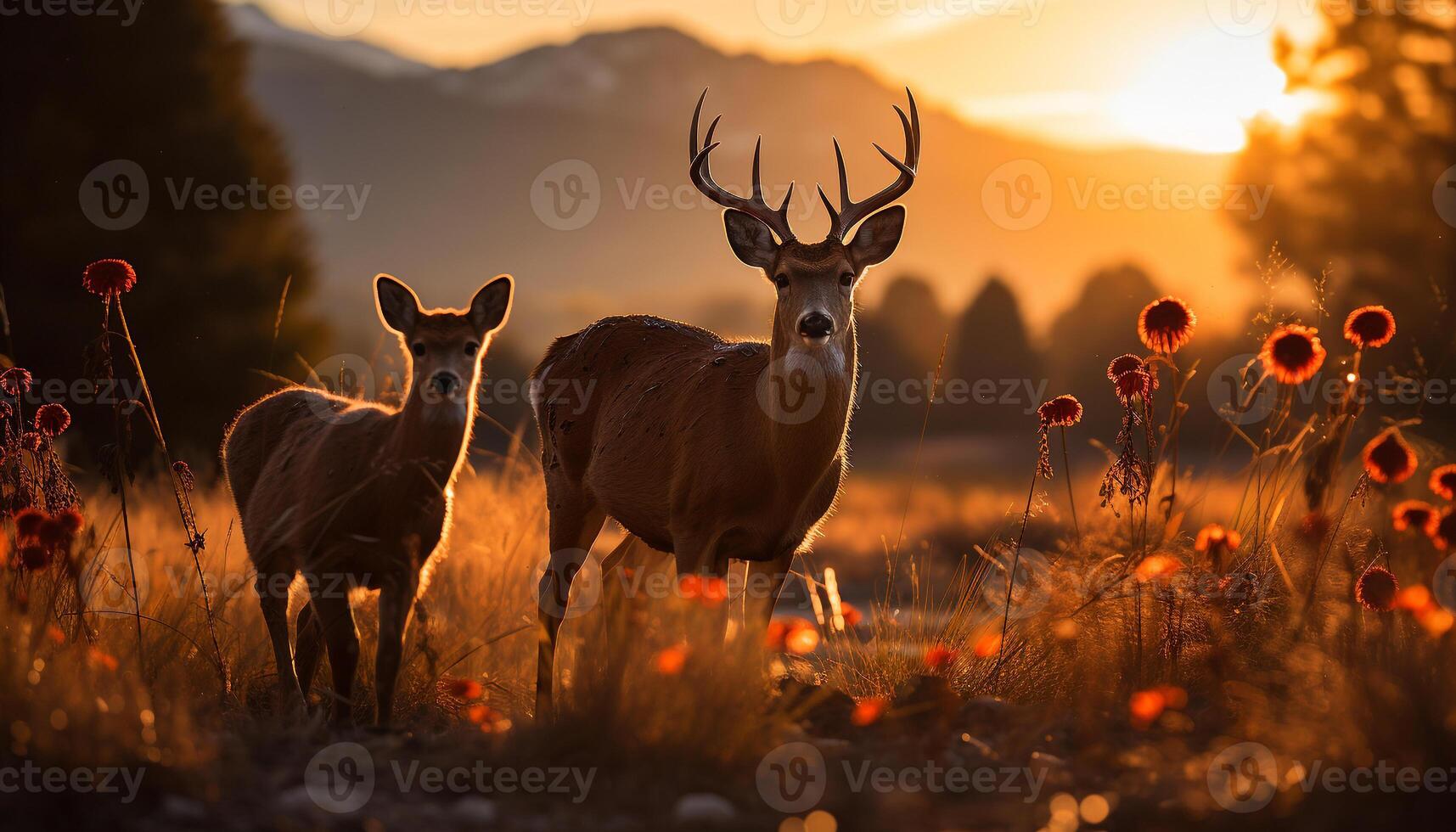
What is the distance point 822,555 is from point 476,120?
6391 inches

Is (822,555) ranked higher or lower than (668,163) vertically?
lower

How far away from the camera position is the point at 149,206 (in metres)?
17.0

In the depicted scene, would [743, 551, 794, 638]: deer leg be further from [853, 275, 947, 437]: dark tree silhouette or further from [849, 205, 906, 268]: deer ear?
[853, 275, 947, 437]: dark tree silhouette

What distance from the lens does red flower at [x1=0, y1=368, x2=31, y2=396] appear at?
6.48 meters

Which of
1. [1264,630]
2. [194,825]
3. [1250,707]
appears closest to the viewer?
[194,825]

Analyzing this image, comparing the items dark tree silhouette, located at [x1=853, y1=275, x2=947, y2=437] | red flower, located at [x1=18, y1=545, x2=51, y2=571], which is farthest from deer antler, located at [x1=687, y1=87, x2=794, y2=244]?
dark tree silhouette, located at [x1=853, y1=275, x2=947, y2=437]

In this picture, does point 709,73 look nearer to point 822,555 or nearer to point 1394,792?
point 822,555

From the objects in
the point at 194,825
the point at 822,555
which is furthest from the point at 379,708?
the point at 822,555

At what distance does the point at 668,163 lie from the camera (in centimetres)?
16712

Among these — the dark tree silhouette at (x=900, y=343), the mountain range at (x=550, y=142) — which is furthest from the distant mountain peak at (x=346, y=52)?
the dark tree silhouette at (x=900, y=343)
